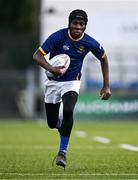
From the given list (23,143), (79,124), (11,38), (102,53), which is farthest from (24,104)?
(102,53)

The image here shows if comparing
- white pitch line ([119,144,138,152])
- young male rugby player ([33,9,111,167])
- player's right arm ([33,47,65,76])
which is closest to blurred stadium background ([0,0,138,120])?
white pitch line ([119,144,138,152])

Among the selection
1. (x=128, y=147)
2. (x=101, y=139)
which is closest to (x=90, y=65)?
(x=101, y=139)

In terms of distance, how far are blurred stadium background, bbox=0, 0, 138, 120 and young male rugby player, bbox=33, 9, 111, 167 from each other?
1526 cm

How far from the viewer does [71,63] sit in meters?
11.5

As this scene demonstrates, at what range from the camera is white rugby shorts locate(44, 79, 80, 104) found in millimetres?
11531

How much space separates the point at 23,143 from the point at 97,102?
10.7 m

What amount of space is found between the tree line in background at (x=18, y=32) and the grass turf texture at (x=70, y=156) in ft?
45.6

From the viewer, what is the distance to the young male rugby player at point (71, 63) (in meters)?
11.2

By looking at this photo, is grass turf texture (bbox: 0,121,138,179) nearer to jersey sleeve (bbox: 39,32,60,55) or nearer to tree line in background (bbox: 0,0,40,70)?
jersey sleeve (bbox: 39,32,60,55)

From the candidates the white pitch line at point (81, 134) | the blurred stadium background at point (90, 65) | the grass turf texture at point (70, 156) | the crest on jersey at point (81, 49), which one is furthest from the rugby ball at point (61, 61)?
the blurred stadium background at point (90, 65)

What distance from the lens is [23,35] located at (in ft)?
119

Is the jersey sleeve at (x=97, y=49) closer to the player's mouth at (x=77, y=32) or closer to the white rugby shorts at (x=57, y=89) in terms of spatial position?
the player's mouth at (x=77, y=32)

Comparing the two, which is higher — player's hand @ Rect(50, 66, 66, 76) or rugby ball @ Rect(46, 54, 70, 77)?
rugby ball @ Rect(46, 54, 70, 77)

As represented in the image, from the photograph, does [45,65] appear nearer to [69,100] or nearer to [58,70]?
[58,70]
